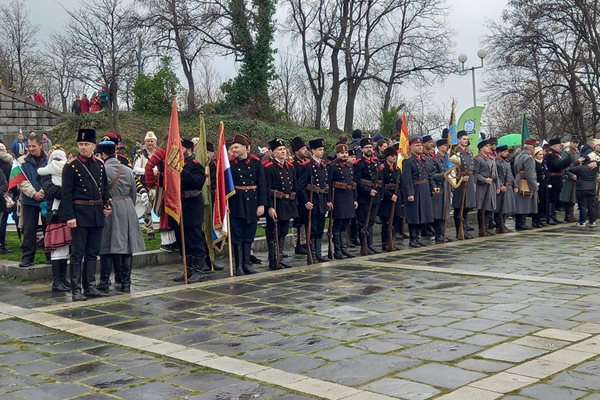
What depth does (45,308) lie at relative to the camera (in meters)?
8.68

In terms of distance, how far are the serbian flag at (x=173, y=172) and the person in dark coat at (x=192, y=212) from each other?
27 cm

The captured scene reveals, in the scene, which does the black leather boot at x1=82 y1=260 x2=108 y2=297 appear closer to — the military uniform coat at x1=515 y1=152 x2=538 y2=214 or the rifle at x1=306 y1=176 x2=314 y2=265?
the rifle at x1=306 y1=176 x2=314 y2=265

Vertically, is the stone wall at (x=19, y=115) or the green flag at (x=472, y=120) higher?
the stone wall at (x=19, y=115)

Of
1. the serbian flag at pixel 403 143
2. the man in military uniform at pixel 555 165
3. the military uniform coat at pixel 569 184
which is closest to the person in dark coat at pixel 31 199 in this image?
the serbian flag at pixel 403 143

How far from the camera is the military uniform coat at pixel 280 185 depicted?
1162cm

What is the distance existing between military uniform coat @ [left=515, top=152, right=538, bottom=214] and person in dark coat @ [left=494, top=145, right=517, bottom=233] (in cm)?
20

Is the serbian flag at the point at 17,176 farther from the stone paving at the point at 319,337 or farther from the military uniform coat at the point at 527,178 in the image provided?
the military uniform coat at the point at 527,178

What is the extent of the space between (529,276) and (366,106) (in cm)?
5296

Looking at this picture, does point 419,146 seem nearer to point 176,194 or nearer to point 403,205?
point 403,205

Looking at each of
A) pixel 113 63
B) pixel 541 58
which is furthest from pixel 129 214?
pixel 541 58

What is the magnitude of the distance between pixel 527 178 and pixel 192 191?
30.8 ft

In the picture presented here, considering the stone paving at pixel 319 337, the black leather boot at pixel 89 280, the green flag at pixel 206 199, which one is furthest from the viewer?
the green flag at pixel 206 199

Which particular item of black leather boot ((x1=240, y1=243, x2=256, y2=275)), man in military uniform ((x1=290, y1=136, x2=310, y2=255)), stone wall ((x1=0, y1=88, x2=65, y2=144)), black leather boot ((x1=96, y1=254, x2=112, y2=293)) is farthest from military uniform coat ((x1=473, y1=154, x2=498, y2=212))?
stone wall ((x1=0, y1=88, x2=65, y2=144))

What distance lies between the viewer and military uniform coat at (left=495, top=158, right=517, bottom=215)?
1656cm
